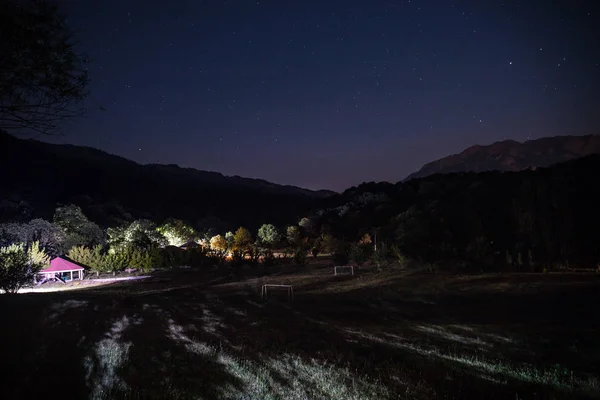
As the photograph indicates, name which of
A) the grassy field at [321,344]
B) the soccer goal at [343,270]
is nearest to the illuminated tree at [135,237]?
the soccer goal at [343,270]

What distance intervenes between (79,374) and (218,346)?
3.63 m

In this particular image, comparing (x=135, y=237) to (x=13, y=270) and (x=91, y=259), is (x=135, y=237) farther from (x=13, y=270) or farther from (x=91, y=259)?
(x=13, y=270)

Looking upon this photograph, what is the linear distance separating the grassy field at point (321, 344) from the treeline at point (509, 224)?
316 inches

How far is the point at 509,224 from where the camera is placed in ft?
137

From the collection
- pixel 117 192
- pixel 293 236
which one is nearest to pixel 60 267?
pixel 293 236

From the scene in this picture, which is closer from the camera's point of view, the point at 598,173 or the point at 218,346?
the point at 218,346

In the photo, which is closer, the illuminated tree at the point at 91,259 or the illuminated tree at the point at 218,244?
the illuminated tree at the point at 91,259

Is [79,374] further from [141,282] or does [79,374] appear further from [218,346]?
[141,282]

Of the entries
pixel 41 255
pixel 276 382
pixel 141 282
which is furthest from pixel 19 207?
pixel 276 382

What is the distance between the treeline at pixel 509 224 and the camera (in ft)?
98.2

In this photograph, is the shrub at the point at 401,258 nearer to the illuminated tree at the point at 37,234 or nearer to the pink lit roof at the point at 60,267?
the pink lit roof at the point at 60,267

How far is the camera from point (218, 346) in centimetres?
1098

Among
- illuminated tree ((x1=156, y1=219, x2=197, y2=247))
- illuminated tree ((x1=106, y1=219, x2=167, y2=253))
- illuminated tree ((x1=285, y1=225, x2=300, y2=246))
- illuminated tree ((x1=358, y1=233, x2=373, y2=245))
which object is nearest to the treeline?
illuminated tree ((x1=358, y1=233, x2=373, y2=245))

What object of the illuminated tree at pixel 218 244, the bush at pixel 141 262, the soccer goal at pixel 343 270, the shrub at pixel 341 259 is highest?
the illuminated tree at pixel 218 244
